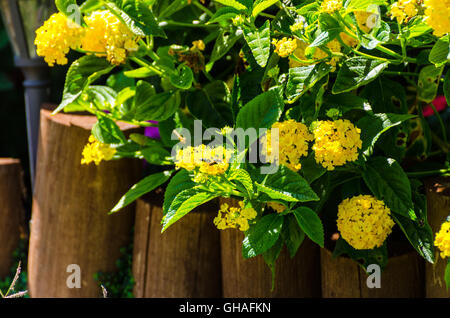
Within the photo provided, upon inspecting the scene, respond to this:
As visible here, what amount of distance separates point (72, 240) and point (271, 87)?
76cm

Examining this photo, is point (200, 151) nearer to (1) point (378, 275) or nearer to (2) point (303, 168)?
(2) point (303, 168)

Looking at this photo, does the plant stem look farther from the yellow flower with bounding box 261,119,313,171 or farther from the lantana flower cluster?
the lantana flower cluster

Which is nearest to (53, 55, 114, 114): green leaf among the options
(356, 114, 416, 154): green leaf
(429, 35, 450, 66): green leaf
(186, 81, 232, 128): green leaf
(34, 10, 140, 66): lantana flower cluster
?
(34, 10, 140, 66): lantana flower cluster

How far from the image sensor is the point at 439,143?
4.41ft

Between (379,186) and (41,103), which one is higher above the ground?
(41,103)

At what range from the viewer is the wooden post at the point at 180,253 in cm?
140

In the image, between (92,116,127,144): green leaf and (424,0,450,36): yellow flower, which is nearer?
(424,0,450,36): yellow flower

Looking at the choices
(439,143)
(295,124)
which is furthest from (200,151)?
(439,143)

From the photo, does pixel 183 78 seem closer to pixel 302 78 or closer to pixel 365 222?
pixel 302 78

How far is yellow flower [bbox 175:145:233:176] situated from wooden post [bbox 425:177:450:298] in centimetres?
48

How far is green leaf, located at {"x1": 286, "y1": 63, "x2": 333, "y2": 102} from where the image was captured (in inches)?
39.8

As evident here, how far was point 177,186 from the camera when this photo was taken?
110 cm

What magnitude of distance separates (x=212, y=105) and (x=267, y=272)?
0.41m

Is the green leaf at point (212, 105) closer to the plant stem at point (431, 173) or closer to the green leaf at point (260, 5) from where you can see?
the green leaf at point (260, 5)
